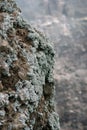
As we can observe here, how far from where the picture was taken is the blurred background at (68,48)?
13.7 m

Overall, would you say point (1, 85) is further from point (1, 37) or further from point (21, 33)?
point (21, 33)

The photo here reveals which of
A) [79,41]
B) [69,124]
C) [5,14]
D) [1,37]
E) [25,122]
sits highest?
[5,14]

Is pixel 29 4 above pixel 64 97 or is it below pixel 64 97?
above

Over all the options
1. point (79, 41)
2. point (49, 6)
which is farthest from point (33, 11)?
point (79, 41)

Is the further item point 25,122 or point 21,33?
point 21,33

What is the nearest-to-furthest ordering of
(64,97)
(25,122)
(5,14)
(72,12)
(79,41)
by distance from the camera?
(25,122)
(5,14)
(64,97)
(79,41)
(72,12)

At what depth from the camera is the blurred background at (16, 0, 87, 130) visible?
45.0 ft

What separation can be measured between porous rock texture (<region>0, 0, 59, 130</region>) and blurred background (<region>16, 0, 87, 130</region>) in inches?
370

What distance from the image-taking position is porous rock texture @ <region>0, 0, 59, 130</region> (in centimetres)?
267

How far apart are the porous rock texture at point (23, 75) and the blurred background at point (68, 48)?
940 centimetres

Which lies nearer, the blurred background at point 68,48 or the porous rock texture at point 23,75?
the porous rock texture at point 23,75

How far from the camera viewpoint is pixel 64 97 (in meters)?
15.1

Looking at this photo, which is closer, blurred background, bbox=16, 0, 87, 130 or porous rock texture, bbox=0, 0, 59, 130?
porous rock texture, bbox=0, 0, 59, 130

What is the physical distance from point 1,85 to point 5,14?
839 millimetres
